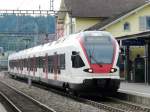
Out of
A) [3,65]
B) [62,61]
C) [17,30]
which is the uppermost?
[17,30]

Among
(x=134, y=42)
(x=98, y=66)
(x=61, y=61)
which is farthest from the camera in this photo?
(x=134, y=42)

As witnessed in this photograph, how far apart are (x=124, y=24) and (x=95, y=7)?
7931mm


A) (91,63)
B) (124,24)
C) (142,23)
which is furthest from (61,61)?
(142,23)

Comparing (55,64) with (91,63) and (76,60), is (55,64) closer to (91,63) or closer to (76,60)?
(76,60)

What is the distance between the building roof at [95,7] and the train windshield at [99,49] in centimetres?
3142

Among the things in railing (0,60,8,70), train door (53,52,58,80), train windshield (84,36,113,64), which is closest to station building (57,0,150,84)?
train door (53,52,58,80)

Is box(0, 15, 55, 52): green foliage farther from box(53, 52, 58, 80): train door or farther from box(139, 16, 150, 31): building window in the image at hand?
box(53, 52, 58, 80): train door

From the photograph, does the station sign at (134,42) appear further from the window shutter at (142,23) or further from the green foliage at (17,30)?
the green foliage at (17,30)

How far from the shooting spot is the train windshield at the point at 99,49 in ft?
72.5

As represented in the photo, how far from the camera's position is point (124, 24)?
5034 cm

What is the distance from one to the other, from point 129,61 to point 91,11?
2269 cm

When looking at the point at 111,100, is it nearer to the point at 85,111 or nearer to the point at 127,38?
the point at 85,111

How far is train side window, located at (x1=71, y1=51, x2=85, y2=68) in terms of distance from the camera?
22.1 meters

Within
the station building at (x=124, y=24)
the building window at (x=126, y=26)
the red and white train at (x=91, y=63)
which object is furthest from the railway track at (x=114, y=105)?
the building window at (x=126, y=26)
